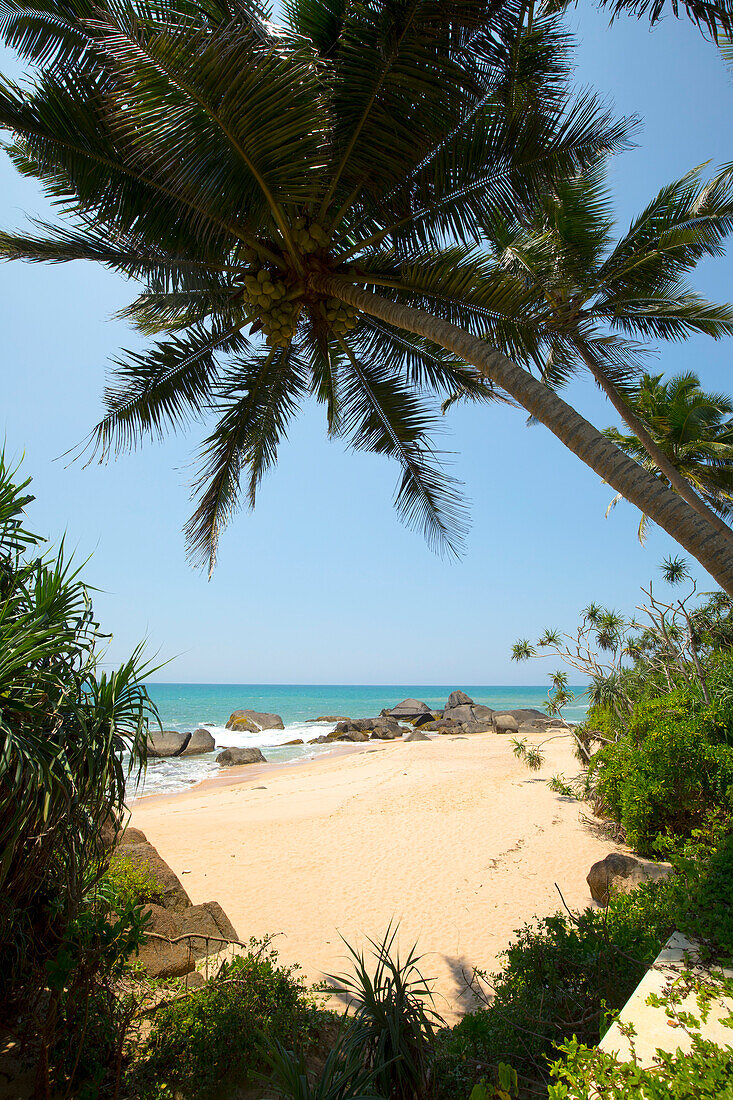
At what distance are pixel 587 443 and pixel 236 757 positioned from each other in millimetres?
20942

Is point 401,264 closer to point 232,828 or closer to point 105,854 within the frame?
point 105,854

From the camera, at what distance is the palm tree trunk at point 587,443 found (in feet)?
9.46

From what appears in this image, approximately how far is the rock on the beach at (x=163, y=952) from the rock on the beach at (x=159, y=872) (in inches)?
6.7

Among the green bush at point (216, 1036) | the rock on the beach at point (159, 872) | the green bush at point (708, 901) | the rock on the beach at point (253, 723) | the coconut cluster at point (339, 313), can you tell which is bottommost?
the rock on the beach at point (253, 723)

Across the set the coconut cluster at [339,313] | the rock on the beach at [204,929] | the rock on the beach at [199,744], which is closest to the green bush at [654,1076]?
the rock on the beach at [204,929]

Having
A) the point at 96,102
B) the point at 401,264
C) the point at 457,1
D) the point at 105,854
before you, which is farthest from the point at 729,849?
the point at 96,102

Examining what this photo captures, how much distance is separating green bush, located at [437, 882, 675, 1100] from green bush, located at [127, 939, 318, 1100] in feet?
3.50

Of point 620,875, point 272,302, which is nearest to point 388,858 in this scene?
point 620,875

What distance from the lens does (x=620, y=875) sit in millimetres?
6219

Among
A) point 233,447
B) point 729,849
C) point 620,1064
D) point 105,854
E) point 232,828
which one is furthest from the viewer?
point 232,828

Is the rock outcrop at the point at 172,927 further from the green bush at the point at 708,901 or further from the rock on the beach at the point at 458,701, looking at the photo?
the rock on the beach at the point at 458,701

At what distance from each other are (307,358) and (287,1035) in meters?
7.12

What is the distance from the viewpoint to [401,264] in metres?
5.88

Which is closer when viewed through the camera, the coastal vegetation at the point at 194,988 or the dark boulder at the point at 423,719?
the coastal vegetation at the point at 194,988
